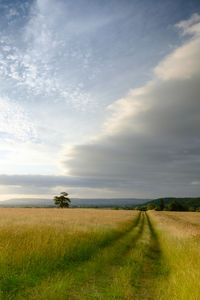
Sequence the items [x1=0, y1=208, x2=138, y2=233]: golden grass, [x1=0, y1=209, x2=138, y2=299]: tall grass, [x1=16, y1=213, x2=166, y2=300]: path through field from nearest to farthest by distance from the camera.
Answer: [x1=16, y1=213, x2=166, y2=300]: path through field → [x1=0, y1=209, x2=138, y2=299]: tall grass → [x1=0, y1=208, x2=138, y2=233]: golden grass

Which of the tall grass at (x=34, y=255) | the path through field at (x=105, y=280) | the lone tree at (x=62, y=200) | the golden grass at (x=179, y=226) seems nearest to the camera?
the path through field at (x=105, y=280)

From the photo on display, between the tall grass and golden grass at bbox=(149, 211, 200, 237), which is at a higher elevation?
the tall grass

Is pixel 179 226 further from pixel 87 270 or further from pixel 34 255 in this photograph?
pixel 34 255

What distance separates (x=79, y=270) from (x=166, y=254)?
608 centimetres

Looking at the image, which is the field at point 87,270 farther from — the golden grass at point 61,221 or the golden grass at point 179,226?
the golden grass at point 179,226

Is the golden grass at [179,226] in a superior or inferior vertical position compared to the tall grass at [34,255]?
inferior

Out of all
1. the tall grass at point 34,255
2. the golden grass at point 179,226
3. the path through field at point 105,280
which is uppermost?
the tall grass at point 34,255

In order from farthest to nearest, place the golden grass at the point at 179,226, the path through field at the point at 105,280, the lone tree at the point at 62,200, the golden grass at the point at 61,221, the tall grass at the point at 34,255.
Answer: the lone tree at the point at 62,200 → the golden grass at the point at 179,226 → the golden grass at the point at 61,221 → the tall grass at the point at 34,255 → the path through field at the point at 105,280

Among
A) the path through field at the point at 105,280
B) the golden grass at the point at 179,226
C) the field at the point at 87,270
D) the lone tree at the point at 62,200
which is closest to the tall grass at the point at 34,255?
the field at the point at 87,270

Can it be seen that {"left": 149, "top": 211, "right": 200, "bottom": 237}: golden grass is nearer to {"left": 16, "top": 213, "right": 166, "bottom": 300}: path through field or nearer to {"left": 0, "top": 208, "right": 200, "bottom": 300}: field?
{"left": 0, "top": 208, "right": 200, "bottom": 300}: field

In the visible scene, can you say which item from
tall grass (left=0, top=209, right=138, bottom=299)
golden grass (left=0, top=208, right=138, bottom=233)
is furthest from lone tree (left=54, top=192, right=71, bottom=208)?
tall grass (left=0, top=209, right=138, bottom=299)

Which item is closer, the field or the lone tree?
the field

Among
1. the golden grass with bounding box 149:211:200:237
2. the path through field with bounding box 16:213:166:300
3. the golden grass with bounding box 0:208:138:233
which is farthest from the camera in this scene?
the golden grass with bounding box 149:211:200:237

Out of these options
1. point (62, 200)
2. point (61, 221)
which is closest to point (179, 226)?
point (61, 221)
